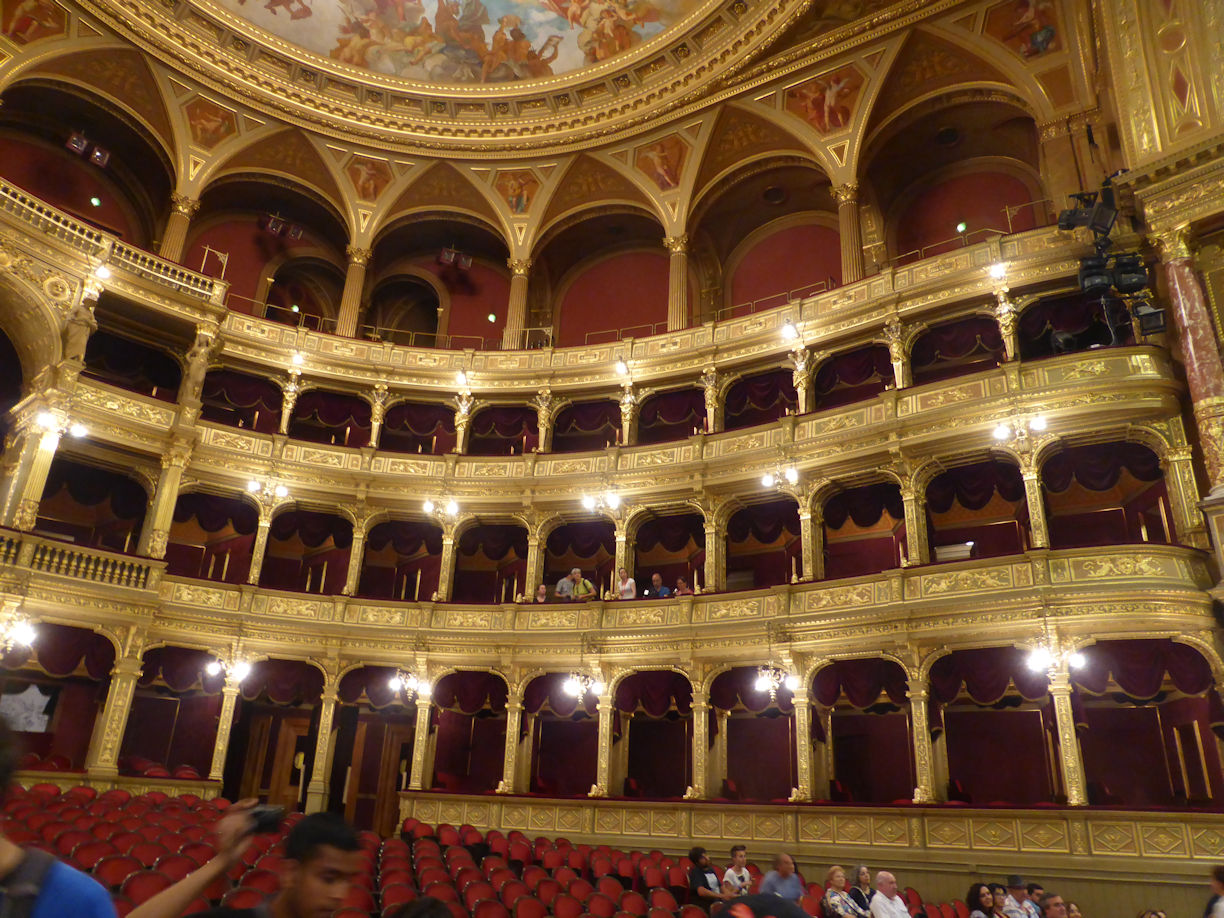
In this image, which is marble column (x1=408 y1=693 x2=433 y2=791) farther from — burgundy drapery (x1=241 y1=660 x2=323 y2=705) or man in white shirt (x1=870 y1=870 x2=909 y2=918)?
man in white shirt (x1=870 y1=870 x2=909 y2=918)

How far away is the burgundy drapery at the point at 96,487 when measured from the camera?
58.7 ft

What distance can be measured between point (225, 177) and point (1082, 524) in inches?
865

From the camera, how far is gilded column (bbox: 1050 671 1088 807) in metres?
12.5

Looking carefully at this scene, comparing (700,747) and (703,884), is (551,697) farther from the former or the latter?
(703,884)

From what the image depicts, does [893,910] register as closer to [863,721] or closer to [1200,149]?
[863,721]

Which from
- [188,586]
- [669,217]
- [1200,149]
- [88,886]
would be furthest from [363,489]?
[88,886]

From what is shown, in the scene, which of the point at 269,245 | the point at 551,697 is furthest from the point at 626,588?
the point at 269,245

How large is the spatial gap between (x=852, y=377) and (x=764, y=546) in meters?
4.35

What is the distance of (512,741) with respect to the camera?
17641 mm

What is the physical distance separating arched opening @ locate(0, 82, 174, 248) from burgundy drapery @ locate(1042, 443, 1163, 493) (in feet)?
68.3

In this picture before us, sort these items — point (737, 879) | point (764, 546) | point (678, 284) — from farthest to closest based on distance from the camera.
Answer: point (678, 284)
point (764, 546)
point (737, 879)

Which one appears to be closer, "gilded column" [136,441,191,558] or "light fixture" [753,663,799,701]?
"light fixture" [753,663,799,701]

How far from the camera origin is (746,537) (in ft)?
63.3

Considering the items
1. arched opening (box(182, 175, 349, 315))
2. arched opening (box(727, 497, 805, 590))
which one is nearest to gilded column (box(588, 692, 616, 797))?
arched opening (box(727, 497, 805, 590))
